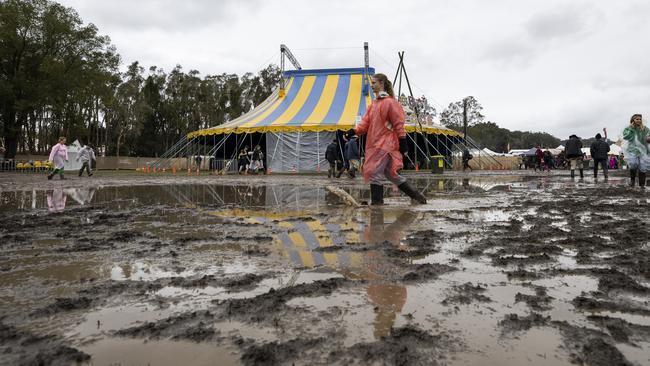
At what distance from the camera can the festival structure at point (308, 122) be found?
2188 centimetres

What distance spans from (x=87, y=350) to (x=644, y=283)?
237 centimetres

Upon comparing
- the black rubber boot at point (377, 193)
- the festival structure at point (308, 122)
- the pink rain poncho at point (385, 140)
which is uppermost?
the festival structure at point (308, 122)

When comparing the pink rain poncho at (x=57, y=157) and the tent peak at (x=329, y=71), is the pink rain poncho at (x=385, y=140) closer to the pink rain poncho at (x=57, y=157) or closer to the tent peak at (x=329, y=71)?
the pink rain poncho at (x=57, y=157)

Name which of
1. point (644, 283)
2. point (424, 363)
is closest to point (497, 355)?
point (424, 363)

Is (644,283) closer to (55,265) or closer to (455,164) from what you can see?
(55,265)

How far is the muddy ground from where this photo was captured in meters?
1.38

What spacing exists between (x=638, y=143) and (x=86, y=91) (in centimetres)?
3358

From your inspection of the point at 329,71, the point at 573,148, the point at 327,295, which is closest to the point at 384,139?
the point at 327,295

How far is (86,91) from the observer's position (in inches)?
1262

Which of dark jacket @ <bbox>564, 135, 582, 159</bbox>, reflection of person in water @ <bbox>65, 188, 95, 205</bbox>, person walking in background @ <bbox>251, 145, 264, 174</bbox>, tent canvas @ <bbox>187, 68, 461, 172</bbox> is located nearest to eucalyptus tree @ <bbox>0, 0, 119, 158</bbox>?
tent canvas @ <bbox>187, 68, 461, 172</bbox>

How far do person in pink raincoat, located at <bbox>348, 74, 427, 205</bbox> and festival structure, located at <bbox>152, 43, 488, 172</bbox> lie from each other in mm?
14285

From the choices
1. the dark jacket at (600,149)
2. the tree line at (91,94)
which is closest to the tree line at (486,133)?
the tree line at (91,94)

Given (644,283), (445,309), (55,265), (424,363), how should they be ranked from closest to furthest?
(424,363) < (445,309) < (644,283) < (55,265)

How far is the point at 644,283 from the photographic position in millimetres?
2100
